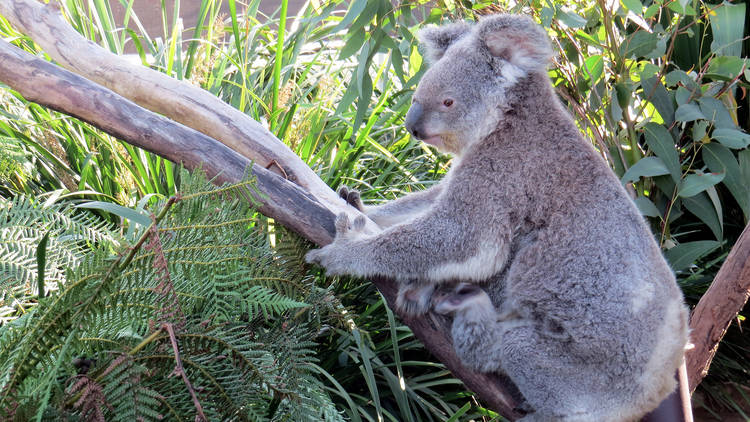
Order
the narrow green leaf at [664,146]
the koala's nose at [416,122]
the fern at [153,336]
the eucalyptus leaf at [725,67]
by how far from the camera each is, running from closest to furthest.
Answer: the fern at [153,336] → the koala's nose at [416,122] → the eucalyptus leaf at [725,67] → the narrow green leaf at [664,146]

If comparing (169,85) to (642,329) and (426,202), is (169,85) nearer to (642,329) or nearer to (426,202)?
(426,202)

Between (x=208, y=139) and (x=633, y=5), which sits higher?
(x=633, y=5)

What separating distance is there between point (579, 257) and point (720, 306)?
2.36ft

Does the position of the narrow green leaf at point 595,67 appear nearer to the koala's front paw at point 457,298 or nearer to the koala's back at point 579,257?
the koala's back at point 579,257

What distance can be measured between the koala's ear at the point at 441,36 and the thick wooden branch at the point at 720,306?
1.20 metres

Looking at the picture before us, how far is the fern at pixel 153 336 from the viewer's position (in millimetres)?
1156

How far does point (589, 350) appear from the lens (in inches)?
74.0

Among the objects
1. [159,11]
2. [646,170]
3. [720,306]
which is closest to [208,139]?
[646,170]

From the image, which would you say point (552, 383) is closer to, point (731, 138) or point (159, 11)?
point (731, 138)

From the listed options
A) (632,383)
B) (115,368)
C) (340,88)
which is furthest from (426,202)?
(340,88)

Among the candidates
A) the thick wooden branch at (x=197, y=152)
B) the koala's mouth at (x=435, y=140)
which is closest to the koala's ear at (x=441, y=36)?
the koala's mouth at (x=435, y=140)

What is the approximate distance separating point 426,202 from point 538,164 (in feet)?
1.58

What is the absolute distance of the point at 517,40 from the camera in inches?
84.0

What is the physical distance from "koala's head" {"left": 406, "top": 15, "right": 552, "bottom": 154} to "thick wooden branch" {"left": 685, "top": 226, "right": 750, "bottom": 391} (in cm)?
93
